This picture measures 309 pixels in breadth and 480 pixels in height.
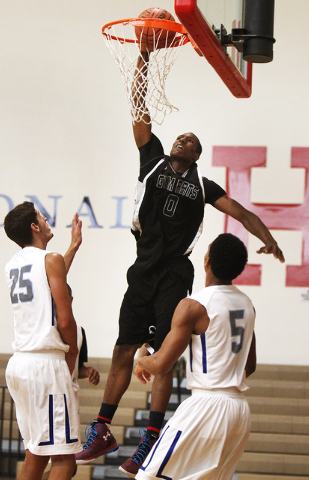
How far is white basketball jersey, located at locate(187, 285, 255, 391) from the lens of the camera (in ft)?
9.91

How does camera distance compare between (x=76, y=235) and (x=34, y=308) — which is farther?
(x=76, y=235)

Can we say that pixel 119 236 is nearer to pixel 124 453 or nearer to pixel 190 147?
pixel 124 453

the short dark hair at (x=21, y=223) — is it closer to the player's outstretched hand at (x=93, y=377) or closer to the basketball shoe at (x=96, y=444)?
the player's outstretched hand at (x=93, y=377)

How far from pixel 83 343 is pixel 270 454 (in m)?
2.56

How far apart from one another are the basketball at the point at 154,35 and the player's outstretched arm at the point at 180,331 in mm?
1703

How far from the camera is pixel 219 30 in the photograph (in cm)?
328

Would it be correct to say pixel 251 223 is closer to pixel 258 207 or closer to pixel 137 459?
pixel 137 459

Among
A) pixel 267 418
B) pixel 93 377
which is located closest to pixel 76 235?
pixel 93 377

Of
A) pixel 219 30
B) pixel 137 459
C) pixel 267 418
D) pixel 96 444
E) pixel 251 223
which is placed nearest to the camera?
pixel 219 30

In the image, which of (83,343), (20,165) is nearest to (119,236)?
(20,165)

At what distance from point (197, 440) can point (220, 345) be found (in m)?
0.46

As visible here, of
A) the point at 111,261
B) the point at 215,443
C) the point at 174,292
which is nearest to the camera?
the point at 215,443

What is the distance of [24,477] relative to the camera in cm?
338

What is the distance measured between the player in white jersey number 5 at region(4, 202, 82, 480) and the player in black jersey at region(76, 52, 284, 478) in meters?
0.42
